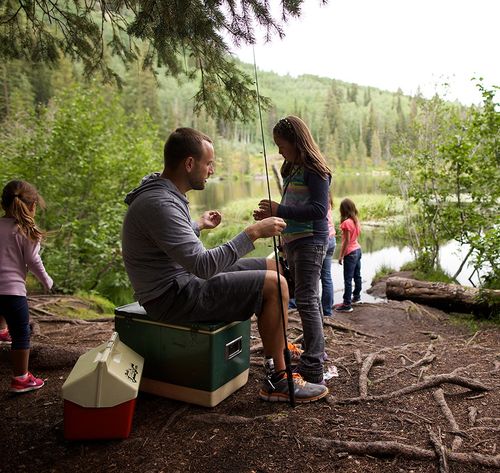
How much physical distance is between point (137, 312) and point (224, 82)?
2.21m

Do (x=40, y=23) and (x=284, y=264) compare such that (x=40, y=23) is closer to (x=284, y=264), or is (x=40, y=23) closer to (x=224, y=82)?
(x=224, y=82)

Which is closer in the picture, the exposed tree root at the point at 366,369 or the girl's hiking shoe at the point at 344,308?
the exposed tree root at the point at 366,369

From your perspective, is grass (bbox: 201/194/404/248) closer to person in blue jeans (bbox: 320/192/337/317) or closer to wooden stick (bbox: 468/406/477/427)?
person in blue jeans (bbox: 320/192/337/317)

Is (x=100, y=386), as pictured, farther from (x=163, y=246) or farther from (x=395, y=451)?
(x=395, y=451)

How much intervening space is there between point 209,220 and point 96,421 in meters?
1.54

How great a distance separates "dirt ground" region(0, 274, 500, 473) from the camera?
2.10 metres

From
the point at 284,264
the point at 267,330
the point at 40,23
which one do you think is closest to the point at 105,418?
the point at 267,330

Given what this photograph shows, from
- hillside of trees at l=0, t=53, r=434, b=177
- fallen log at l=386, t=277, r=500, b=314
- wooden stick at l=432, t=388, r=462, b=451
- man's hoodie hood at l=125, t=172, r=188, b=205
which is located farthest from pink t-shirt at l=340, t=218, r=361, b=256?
man's hoodie hood at l=125, t=172, r=188, b=205

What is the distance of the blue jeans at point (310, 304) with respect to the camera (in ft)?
9.55

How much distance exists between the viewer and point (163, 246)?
7.97 ft

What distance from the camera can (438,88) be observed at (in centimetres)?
916

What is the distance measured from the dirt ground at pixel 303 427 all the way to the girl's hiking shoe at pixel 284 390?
0.05 meters

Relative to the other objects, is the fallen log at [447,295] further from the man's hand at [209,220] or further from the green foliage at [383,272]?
the man's hand at [209,220]

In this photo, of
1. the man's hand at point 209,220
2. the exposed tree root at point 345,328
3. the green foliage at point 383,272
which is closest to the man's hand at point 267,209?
the man's hand at point 209,220
